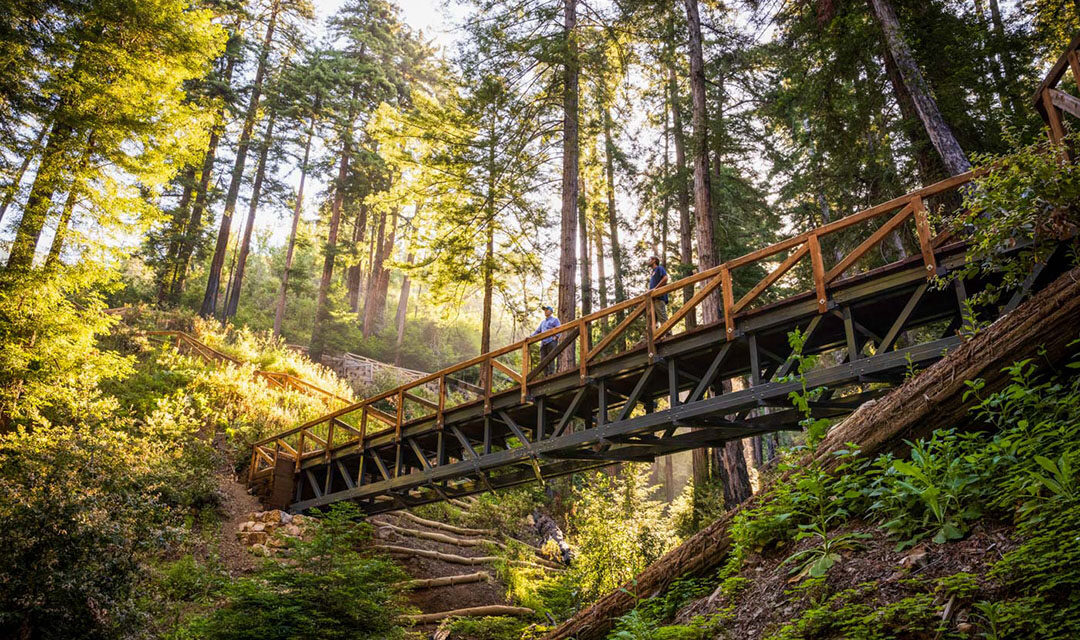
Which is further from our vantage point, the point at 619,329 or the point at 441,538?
the point at 441,538

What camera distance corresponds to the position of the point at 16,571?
19.2ft

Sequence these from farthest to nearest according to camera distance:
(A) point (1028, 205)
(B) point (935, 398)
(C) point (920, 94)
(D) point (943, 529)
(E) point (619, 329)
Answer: (C) point (920, 94) → (E) point (619, 329) → (A) point (1028, 205) → (B) point (935, 398) → (D) point (943, 529)

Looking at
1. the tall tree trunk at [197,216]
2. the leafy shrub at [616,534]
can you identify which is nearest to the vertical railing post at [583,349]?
the leafy shrub at [616,534]

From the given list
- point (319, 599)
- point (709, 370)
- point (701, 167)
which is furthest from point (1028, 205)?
point (701, 167)

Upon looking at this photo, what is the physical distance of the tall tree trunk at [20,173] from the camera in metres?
9.35

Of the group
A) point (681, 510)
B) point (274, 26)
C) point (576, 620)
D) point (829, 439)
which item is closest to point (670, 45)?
point (681, 510)

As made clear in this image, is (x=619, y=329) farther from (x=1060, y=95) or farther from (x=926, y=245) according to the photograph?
(x=1060, y=95)

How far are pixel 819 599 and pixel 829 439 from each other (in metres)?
1.45

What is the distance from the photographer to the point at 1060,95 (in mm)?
5332

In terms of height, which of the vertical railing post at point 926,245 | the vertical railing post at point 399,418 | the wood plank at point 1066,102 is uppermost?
the wood plank at point 1066,102

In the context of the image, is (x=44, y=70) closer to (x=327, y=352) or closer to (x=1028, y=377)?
(x=1028, y=377)

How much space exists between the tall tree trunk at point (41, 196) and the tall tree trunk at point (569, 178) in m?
9.64

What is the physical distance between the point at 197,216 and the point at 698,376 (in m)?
25.2

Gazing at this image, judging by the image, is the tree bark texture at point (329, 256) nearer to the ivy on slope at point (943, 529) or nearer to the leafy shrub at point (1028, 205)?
the ivy on slope at point (943, 529)
